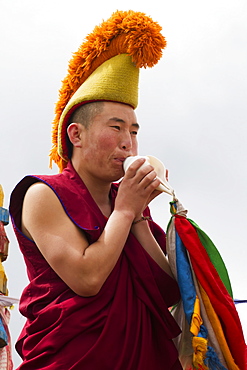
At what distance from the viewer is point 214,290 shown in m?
4.37

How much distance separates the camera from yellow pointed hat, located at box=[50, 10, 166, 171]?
4.82 meters

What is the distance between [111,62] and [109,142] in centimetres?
68

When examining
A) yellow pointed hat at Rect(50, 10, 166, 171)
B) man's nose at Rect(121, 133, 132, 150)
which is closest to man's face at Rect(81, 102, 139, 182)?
man's nose at Rect(121, 133, 132, 150)

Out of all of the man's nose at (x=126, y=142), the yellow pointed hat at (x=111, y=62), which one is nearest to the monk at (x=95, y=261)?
the man's nose at (x=126, y=142)

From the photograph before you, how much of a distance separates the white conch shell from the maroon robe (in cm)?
36

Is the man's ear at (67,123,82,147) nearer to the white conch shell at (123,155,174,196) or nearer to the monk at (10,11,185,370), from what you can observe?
the monk at (10,11,185,370)

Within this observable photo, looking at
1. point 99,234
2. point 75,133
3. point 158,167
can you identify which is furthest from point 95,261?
point 75,133

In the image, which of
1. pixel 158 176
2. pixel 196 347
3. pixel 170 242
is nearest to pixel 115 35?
pixel 158 176

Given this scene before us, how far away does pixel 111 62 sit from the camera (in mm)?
4945

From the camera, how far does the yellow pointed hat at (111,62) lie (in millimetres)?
4824

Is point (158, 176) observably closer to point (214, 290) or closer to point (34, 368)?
point (214, 290)

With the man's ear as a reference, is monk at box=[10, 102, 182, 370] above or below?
below

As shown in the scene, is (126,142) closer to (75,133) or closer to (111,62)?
(75,133)

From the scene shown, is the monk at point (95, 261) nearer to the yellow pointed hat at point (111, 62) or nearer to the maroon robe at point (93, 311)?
the maroon robe at point (93, 311)
